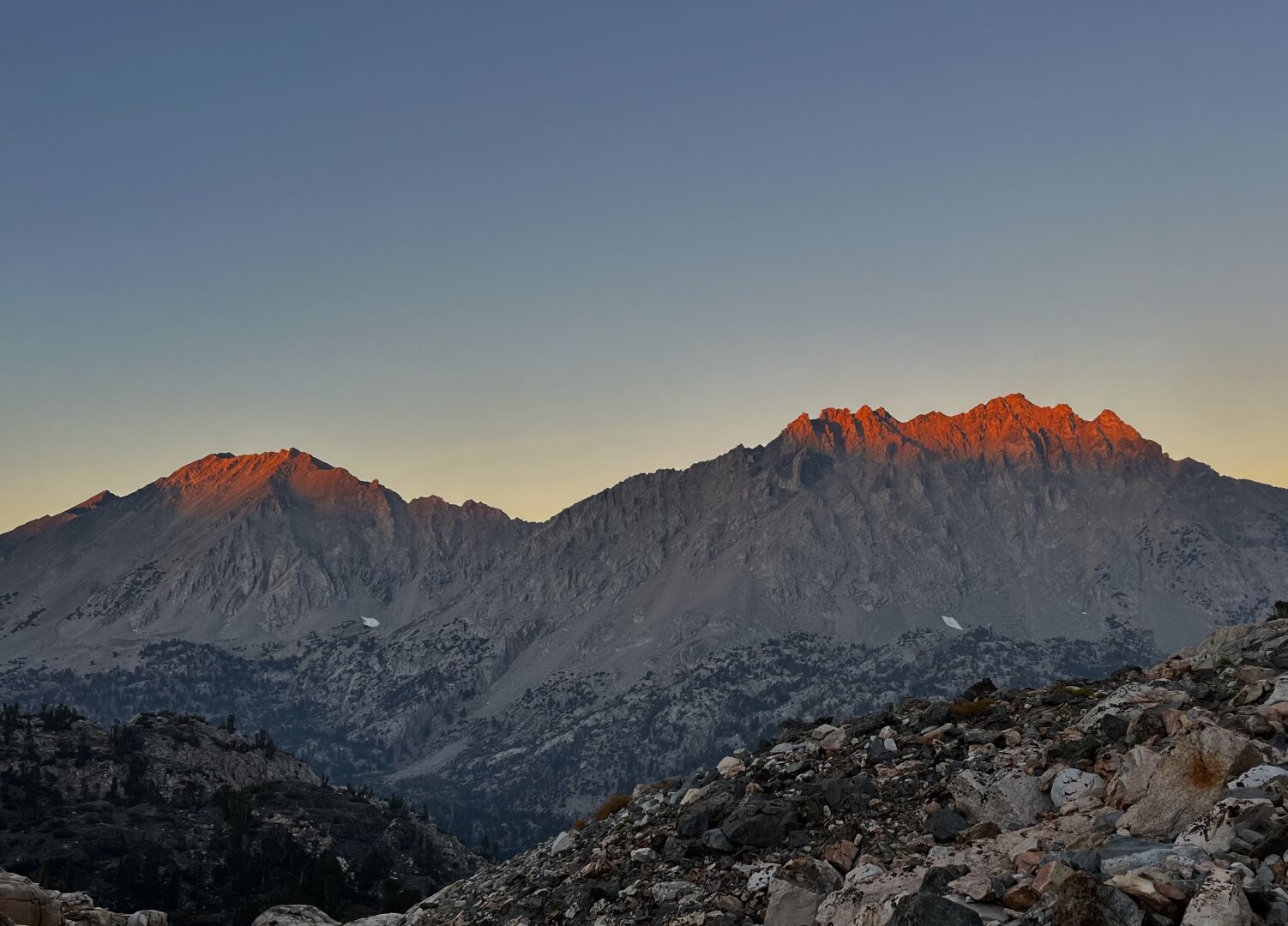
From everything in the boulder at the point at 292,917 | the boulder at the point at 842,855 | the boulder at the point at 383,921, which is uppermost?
the boulder at the point at 842,855

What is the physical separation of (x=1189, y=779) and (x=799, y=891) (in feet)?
27.0

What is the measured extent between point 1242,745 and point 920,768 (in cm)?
926

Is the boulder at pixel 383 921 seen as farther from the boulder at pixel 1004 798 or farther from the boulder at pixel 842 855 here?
the boulder at pixel 1004 798

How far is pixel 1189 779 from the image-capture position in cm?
2162

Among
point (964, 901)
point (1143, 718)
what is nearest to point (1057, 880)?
point (964, 901)

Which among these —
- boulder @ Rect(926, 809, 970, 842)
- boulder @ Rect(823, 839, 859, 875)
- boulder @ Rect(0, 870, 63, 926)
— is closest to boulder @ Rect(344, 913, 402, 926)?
boulder @ Rect(0, 870, 63, 926)

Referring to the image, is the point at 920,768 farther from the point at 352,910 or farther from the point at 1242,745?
the point at 352,910

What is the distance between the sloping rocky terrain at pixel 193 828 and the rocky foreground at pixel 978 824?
90115 millimetres

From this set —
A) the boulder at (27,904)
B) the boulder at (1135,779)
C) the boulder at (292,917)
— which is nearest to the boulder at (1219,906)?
the boulder at (1135,779)

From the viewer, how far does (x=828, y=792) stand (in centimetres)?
2883

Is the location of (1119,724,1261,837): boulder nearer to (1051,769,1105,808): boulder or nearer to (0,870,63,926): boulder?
(1051,769,1105,808): boulder

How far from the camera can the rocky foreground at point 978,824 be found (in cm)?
1806

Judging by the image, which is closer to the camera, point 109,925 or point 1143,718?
point 1143,718

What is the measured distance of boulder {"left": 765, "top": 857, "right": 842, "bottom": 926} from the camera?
22344 millimetres
